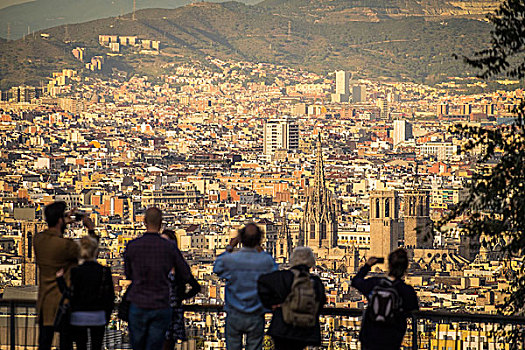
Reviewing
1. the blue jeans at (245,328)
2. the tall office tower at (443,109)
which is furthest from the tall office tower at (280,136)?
the blue jeans at (245,328)

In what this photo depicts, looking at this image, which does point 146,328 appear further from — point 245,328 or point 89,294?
point 245,328

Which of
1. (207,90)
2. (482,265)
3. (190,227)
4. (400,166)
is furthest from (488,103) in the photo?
(482,265)

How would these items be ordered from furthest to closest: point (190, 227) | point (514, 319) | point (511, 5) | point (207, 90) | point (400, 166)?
point (207, 90) → point (400, 166) → point (190, 227) → point (511, 5) → point (514, 319)

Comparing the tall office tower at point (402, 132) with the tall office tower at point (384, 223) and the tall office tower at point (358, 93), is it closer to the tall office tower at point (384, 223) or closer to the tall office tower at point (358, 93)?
the tall office tower at point (358, 93)

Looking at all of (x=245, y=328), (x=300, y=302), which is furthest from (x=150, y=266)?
(x=300, y=302)

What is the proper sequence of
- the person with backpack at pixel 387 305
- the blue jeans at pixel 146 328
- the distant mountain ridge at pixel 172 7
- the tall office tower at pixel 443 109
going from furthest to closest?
the distant mountain ridge at pixel 172 7 < the tall office tower at pixel 443 109 < the blue jeans at pixel 146 328 < the person with backpack at pixel 387 305

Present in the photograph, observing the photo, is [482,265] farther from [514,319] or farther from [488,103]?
[488,103]

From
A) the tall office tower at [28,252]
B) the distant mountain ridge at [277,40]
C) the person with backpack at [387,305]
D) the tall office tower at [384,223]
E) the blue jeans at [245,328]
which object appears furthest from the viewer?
the distant mountain ridge at [277,40]
